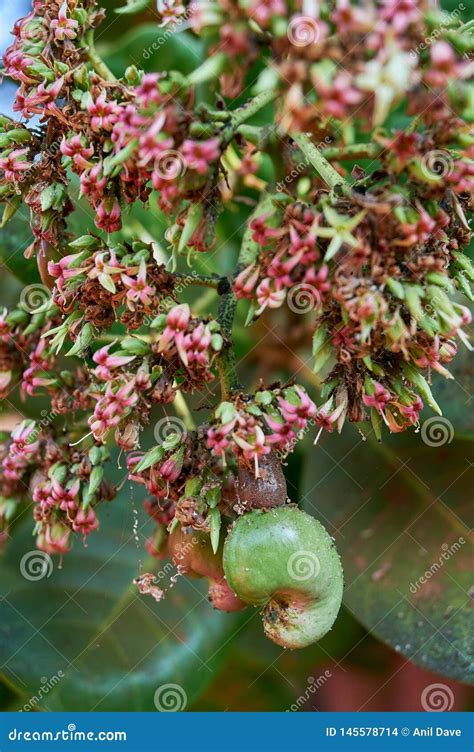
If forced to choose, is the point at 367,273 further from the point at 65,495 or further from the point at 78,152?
the point at 65,495

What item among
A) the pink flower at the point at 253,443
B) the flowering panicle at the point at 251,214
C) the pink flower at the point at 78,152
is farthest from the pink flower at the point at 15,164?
the pink flower at the point at 253,443

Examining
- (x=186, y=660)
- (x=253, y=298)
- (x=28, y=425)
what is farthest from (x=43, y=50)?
(x=186, y=660)

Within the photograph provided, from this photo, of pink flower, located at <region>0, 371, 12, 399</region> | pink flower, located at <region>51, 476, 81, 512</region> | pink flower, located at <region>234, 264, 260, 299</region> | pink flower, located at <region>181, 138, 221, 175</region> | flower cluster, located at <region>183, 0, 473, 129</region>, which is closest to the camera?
flower cluster, located at <region>183, 0, 473, 129</region>

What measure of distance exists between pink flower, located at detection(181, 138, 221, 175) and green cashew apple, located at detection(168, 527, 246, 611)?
2.19 feet

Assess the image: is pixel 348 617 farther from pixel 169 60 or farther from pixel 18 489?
pixel 169 60

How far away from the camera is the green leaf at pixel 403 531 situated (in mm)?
1947

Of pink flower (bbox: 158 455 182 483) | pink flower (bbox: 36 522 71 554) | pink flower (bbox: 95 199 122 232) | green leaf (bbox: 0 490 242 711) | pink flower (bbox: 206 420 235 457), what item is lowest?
green leaf (bbox: 0 490 242 711)

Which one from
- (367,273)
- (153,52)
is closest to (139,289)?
(367,273)

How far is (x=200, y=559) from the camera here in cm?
161

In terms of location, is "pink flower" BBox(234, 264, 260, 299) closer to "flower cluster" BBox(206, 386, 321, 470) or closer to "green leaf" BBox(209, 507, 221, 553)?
"flower cluster" BBox(206, 386, 321, 470)

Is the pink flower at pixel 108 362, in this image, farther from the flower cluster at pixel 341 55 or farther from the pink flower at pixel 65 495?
the flower cluster at pixel 341 55

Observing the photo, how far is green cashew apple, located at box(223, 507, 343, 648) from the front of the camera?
1397 millimetres

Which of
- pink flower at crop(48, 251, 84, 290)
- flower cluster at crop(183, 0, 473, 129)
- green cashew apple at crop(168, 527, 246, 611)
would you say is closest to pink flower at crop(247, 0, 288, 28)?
flower cluster at crop(183, 0, 473, 129)
